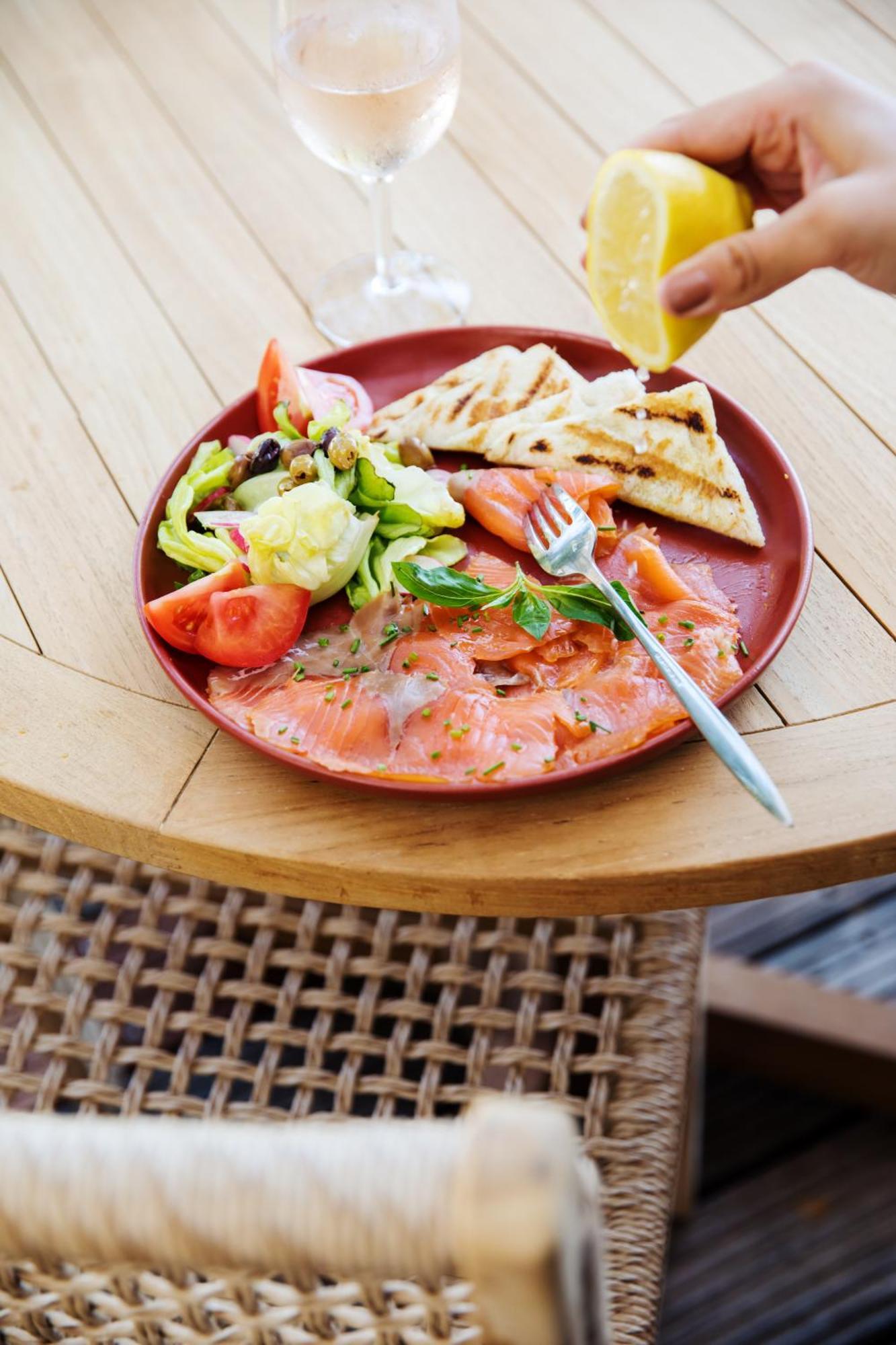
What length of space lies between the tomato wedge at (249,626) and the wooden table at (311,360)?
76mm

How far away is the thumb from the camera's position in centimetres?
96

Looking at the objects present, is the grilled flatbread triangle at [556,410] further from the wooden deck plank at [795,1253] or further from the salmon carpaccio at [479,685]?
the wooden deck plank at [795,1253]

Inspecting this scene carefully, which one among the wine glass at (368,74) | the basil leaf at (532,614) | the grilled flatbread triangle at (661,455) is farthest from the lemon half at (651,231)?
the wine glass at (368,74)

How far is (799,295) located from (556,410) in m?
0.40

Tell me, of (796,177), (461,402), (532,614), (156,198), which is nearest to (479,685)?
(532,614)

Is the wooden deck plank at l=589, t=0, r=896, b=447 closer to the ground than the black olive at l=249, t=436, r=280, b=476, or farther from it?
farther from it

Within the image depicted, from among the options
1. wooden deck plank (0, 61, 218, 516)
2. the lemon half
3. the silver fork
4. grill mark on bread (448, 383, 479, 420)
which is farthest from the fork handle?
wooden deck plank (0, 61, 218, 516)

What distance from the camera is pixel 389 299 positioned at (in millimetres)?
1511

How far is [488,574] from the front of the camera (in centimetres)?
115

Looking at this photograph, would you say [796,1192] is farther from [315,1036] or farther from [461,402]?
[461,402]

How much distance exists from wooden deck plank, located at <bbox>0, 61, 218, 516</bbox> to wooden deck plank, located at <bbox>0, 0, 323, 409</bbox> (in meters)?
0.02

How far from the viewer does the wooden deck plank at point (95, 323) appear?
1373mm

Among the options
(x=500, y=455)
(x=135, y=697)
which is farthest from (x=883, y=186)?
(x=135, y=697)

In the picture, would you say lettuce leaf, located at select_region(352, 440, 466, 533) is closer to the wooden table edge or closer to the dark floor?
the wooden table edge
